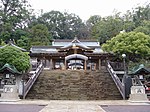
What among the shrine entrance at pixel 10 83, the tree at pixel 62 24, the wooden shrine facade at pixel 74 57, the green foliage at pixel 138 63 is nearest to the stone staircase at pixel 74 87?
the shrine entrance at pixel 10 83

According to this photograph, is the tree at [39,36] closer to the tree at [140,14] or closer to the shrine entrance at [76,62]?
the shrine entrance at [76,62]

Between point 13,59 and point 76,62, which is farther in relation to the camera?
point 76,62

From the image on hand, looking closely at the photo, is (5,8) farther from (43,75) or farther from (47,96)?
(47,96)

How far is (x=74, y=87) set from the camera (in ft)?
64.6

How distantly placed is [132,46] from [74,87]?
8948mm

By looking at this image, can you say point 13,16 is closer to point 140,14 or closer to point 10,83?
point 140,14

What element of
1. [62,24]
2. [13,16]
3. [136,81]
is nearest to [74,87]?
[136,81]

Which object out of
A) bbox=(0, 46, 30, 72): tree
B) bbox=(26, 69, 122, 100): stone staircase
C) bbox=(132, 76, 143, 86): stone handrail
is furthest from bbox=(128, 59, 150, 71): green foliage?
bbox=(0, 46, 30, 72): tree

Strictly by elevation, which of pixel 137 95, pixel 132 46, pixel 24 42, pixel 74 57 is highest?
pixel 24 42

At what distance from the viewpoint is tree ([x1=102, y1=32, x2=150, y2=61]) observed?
995 inches

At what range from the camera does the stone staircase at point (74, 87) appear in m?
17.7

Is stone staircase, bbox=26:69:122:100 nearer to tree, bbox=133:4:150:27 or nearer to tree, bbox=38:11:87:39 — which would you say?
tree, bbox=133:4:150:27

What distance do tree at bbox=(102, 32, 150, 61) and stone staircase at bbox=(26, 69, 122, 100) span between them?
10.7 ft

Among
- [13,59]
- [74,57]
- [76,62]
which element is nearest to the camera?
[13,59]
